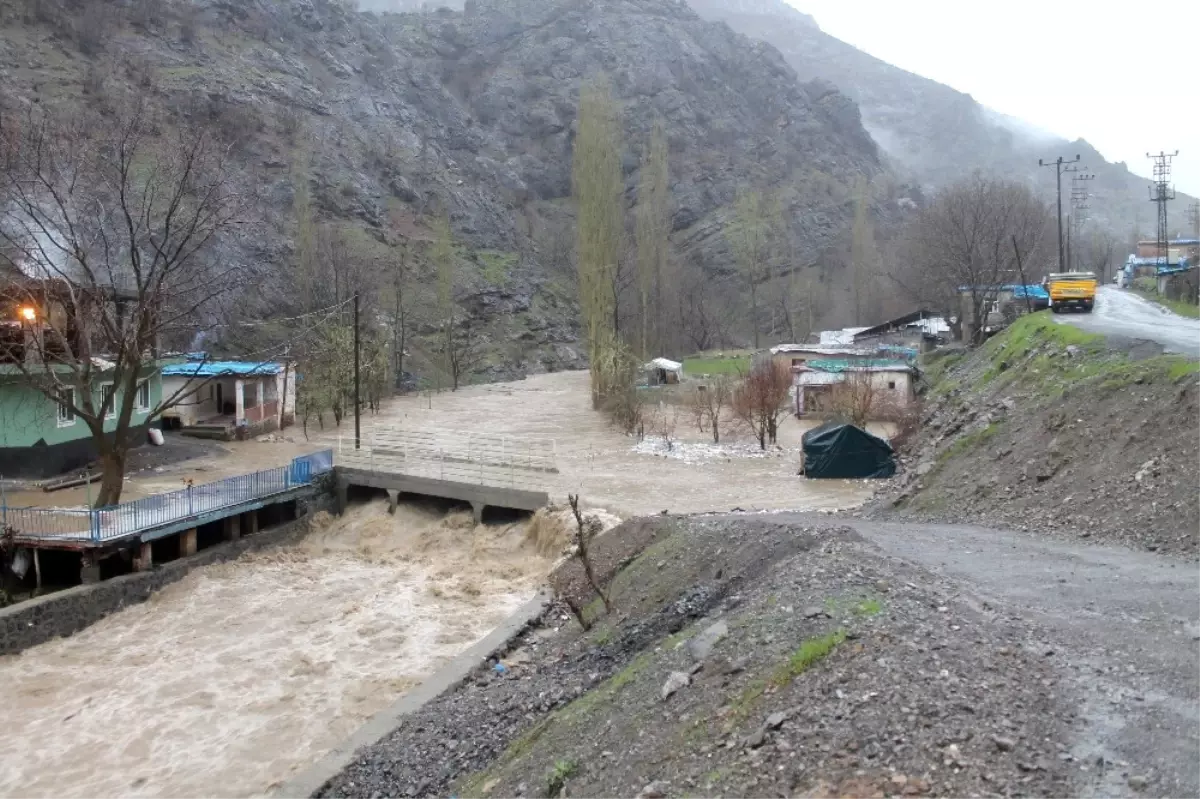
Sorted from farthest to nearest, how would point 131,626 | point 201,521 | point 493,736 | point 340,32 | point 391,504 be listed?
point 340,32 → point 391,504 → point 201,521 → point 131,626 → point 493,736

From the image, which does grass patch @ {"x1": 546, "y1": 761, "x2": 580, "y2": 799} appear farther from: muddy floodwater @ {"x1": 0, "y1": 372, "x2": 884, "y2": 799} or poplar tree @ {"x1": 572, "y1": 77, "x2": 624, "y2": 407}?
poplar tree @ {"x1": 572, "y1": 77, "x2": 624, "y2": 407}

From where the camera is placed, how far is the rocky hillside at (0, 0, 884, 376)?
2943 inches

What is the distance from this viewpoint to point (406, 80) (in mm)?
109375

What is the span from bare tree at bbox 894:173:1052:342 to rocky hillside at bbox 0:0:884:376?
104 ft

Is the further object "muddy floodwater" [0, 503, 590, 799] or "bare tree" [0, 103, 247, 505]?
"bare tree" [0, 103, 247, 505]

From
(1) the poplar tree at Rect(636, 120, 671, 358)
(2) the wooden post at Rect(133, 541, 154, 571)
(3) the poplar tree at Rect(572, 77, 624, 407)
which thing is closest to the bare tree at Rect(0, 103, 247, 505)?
(2) the wooden post at Rect(133, 541, 154, 571)

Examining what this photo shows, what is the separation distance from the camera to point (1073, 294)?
36281 millimetres

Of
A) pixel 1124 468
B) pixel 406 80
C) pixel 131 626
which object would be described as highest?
Result: pixel 406 80

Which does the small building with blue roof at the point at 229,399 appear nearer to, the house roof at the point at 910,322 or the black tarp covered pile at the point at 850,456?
the black tarp covered pile at the point at 850,456

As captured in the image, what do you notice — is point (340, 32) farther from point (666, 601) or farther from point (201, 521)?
point (666, 601)

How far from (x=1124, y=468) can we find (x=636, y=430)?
25.1 m

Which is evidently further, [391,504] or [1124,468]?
[391,504]

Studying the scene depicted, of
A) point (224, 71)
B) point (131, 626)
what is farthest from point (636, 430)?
point (224, 71)

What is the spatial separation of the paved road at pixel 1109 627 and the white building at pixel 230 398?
102ft
